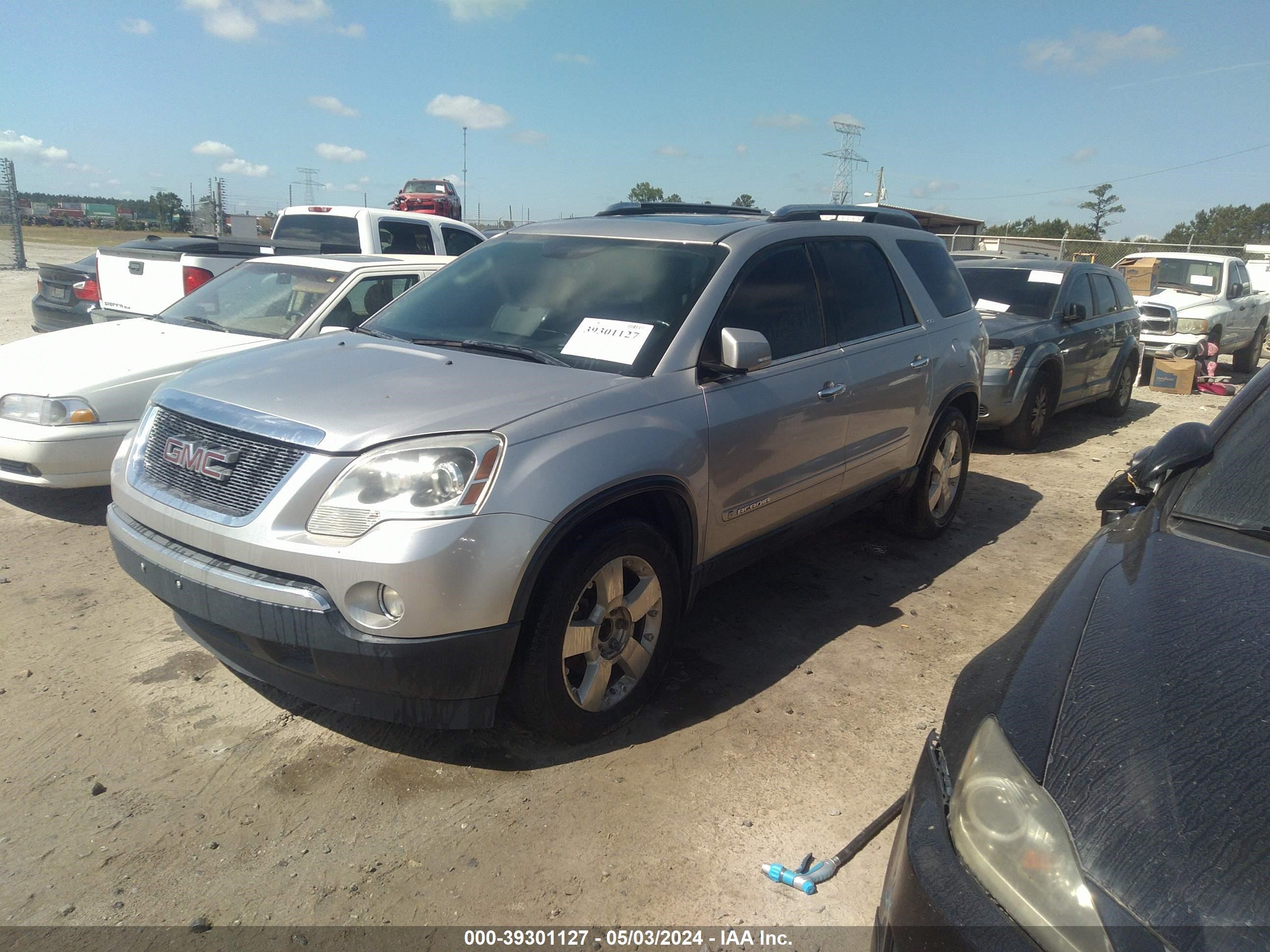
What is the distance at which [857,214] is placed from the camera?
219 inches

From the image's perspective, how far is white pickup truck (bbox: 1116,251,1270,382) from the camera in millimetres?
13172

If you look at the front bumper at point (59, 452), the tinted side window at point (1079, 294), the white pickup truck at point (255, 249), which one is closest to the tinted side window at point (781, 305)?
the front bumper at point (59, 452)

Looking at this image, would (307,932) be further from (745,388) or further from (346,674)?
(745,388)

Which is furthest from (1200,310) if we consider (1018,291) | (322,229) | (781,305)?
(322,229)

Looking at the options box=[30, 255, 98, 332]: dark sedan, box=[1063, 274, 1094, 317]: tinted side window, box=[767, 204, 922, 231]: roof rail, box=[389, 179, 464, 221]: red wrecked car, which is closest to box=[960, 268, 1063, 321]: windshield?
box=[1063, 274, 1094, 317]: tinted side window

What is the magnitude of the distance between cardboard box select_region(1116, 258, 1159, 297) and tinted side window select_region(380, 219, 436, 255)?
11.4 meters

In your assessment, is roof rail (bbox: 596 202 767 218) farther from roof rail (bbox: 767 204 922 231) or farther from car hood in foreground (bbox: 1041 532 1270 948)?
car hood in foreground (bbox: 1041 532 1270 948)

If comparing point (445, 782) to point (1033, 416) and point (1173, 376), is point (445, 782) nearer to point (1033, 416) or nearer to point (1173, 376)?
point (1033, 416)

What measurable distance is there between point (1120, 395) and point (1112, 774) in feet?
33.4

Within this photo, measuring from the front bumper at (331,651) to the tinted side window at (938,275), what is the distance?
3661 millimetres

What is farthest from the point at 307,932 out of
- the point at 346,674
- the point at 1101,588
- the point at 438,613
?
the point at 1101,588

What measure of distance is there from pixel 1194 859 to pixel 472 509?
1970 millimetres

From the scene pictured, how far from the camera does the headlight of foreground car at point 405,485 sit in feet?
8.99

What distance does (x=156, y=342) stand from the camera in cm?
580
